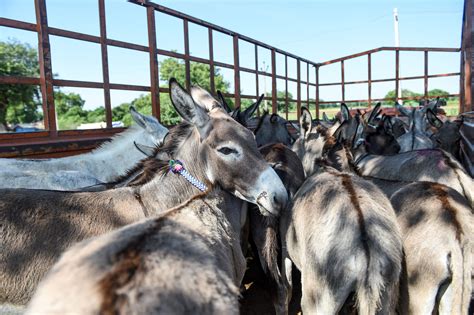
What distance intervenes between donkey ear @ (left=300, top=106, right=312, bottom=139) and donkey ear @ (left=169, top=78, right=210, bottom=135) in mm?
3070

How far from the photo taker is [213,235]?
72.1 inches

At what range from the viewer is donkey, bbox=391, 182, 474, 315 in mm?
2387

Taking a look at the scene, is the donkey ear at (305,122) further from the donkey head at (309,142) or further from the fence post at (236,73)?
the fence post at (236,73)

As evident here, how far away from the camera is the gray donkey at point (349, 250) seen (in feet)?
7.14

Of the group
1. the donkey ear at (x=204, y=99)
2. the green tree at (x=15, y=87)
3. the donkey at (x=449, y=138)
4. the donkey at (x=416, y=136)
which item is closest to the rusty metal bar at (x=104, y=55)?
the donkey ear at (x=204, y=99)

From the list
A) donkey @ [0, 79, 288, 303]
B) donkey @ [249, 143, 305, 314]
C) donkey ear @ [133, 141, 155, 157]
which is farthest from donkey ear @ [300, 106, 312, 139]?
donkey ear @ [133, 141, 155, 157]

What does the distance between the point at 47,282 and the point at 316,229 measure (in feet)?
6.06

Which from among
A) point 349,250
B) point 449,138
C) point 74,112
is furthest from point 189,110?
point 74,112

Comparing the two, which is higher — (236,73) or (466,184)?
(236,73)

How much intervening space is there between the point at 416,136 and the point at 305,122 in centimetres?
254

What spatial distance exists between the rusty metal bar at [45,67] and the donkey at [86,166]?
2.12ft

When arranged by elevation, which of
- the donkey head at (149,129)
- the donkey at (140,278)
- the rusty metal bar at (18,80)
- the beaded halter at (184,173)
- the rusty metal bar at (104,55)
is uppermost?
the rusty metal bar at (104,55)

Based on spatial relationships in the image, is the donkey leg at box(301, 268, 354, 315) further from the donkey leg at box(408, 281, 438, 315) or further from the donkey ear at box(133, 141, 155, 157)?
the donkey ear at box(133, 141, 155, 157)

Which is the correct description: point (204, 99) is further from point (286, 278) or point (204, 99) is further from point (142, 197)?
point (286, 278)
